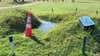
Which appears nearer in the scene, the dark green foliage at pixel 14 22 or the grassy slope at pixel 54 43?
the grassy slope at pixel 54 43

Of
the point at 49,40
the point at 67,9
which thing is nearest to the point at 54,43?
the point at 49,40

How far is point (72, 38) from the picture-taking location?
9898 mm

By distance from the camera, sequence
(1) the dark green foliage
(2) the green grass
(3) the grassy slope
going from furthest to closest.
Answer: (2) the green grass
(1) the dark green foliage
(3) the grassy slope

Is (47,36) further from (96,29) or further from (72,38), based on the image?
(96,29)

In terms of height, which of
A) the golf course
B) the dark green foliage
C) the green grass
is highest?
the golf course

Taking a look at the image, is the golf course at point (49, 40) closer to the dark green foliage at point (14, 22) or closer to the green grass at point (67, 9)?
the dark green foliage at point (14, 22)

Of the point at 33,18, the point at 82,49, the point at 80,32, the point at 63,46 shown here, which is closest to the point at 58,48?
the point at 63,46

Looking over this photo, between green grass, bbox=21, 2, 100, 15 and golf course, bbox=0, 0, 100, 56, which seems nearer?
golf course, bbox=0, 0, 100, 56

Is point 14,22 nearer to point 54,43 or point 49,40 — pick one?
point 49,40

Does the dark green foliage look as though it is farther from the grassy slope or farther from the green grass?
the green grass

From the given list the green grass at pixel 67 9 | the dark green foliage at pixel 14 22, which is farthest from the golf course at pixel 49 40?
the green grass at pixel 67 9

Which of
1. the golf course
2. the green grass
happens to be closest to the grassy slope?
the golf course

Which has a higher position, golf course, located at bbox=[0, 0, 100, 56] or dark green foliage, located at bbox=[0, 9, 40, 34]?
golf course, located at bbox=[0, 0, 100, 56]

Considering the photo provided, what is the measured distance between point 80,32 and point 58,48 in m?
1.85
